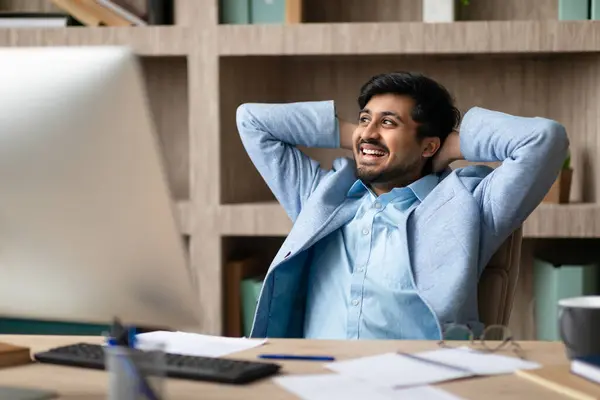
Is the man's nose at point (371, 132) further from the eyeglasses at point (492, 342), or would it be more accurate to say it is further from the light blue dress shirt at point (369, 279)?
the eyeglasses at point (492, 342)

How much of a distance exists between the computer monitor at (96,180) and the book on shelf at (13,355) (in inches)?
12.5

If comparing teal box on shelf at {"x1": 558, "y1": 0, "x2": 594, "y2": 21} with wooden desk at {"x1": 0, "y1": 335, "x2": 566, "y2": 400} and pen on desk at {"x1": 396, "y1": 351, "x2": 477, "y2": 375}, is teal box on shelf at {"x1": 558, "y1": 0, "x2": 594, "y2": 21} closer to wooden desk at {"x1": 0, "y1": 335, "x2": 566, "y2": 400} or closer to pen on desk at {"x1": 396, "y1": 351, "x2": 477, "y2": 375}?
wooden desk at {"x1": 0, "y1": 335, "x2": 566, "y2": 400}

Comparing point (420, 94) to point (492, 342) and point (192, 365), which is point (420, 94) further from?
point (192, 365)

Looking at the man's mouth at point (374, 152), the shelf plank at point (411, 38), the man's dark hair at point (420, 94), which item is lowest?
the man's mouth at point (374, 152)

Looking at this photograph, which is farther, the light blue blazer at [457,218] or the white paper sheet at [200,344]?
the light blue blazer at [457,218]

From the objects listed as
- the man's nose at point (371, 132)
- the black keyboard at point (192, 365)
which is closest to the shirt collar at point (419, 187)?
Result: the man's nose at point (371, 132)

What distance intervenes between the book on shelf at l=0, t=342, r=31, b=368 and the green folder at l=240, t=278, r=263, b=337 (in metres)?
1.53

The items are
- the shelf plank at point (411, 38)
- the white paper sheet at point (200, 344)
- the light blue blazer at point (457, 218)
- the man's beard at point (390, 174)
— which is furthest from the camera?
the shelf plank at point (411, 38)

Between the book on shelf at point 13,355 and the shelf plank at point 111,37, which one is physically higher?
the shelf plank at point 111,37

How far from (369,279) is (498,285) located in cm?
28

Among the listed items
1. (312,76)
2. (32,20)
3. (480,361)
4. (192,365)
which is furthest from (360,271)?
(32,20)

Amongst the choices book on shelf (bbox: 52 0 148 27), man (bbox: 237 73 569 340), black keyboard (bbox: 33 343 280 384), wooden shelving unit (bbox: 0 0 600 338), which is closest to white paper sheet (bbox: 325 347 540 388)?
black keyboard (bbox: 33 343 280 384)

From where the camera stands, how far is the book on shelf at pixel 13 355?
46.6 inches

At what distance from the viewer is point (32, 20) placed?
280 centimetres
